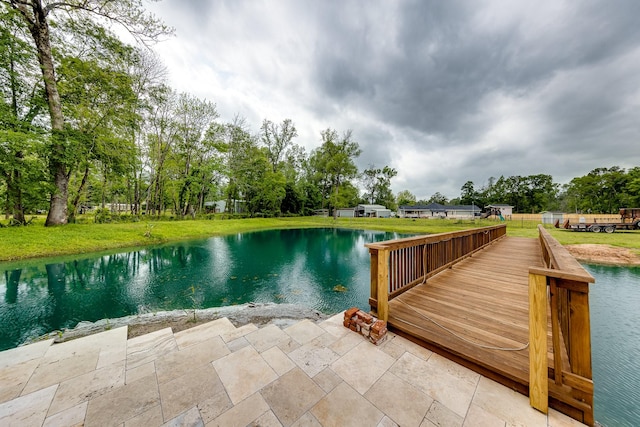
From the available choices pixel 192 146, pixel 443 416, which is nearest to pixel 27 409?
pixel 443 416

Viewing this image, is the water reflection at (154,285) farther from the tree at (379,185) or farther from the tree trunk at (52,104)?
the tree at (379,185)

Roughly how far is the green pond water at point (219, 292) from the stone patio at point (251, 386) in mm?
1676

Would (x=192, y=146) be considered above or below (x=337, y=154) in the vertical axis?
below

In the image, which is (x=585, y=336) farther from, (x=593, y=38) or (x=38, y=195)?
(x=38, y=195)

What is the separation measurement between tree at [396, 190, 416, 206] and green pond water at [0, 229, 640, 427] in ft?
139

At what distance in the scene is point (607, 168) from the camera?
3559 cm

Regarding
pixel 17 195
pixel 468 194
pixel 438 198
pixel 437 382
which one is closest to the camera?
pixel 437 382

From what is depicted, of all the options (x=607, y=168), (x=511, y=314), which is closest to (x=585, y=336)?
(x=511, y=314)

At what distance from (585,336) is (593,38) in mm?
11472

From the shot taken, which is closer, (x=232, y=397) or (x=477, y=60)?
(x=232, y=397)

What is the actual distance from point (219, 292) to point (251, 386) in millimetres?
4377

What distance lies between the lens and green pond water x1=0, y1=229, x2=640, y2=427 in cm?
275

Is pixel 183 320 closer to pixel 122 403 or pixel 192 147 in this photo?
pixel 122 403

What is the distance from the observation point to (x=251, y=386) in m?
1.66
